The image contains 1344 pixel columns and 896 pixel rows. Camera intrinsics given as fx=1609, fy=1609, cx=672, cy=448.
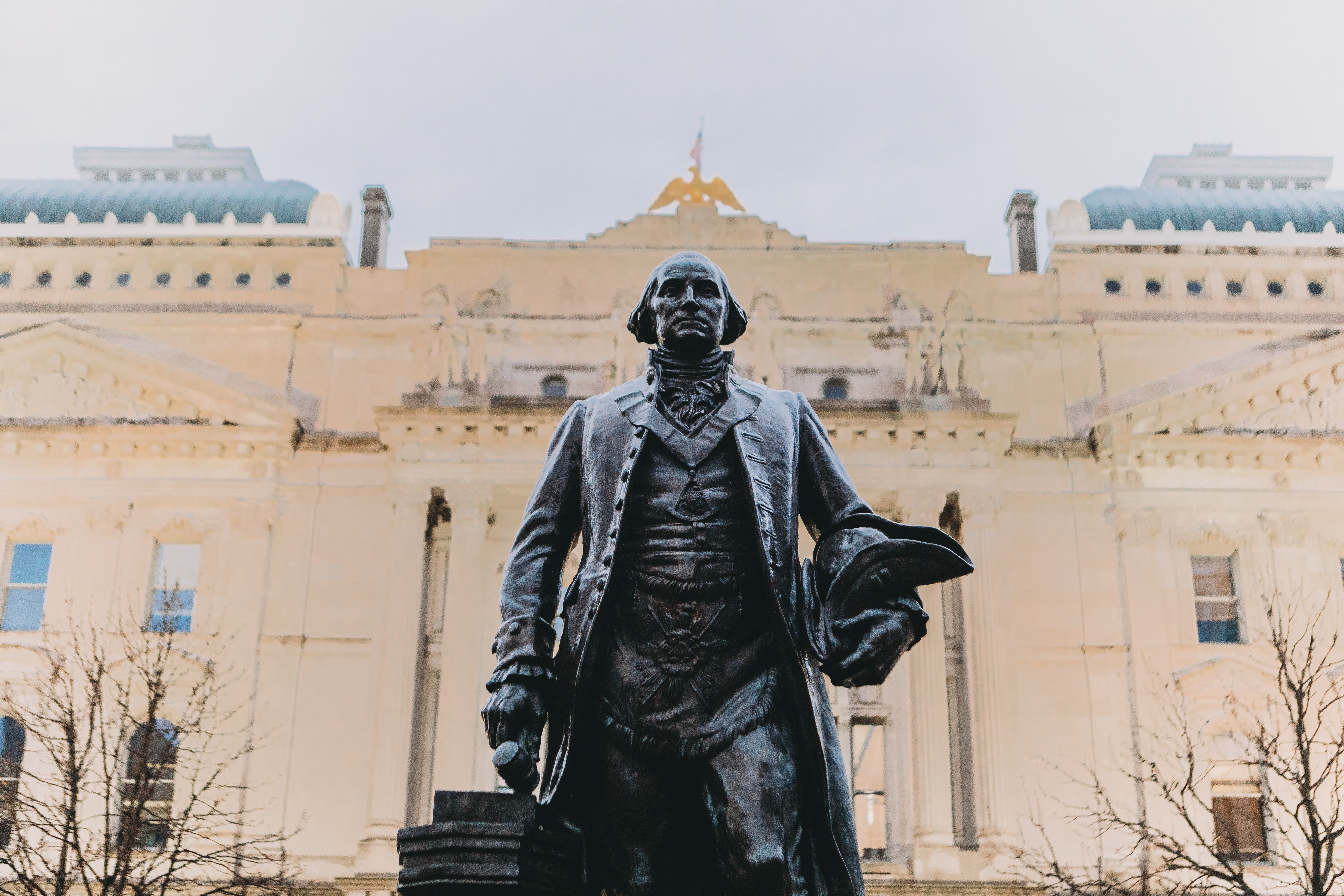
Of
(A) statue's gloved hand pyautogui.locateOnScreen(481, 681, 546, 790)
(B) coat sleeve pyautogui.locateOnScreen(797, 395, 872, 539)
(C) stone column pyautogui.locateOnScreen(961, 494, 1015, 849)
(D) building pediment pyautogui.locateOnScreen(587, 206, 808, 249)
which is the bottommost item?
(A) statue's gloved hand pyautogui.locateOnScreen(481, 681, 546, 790)

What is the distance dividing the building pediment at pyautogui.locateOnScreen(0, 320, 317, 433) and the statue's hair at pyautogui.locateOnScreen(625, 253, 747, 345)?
1174 inches

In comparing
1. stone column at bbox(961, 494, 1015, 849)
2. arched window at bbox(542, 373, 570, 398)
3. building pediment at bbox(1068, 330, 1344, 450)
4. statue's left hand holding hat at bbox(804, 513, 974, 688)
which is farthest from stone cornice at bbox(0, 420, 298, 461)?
statue's left hand holding hat at bbox(804, 513, 974, 688)

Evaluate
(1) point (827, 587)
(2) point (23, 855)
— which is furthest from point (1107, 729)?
(1) point (827, 587)

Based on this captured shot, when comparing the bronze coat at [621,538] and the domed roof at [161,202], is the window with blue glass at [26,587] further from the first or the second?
the bronze coat at [621,538]

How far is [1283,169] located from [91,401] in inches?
1277

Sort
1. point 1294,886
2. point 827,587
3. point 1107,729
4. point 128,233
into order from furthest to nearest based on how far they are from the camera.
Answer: point 128,233, point 1107,729, point 1294,886, point 827,587

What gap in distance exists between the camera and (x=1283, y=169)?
149ft

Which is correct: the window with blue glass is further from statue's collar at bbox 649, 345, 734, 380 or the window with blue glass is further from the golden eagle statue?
statue's collar at bbox 649, 345, 734, 380

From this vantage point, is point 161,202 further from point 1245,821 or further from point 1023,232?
point 1245,821

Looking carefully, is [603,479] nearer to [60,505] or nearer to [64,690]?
[64,690]

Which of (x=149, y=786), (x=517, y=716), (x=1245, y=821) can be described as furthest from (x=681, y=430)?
(x=1245, y=821)

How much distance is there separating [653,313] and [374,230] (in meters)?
36.9

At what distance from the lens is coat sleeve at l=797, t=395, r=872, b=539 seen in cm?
485

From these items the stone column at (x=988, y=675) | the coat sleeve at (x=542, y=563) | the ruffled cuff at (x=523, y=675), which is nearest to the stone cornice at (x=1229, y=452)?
the stone column at (x=988, y=675)
